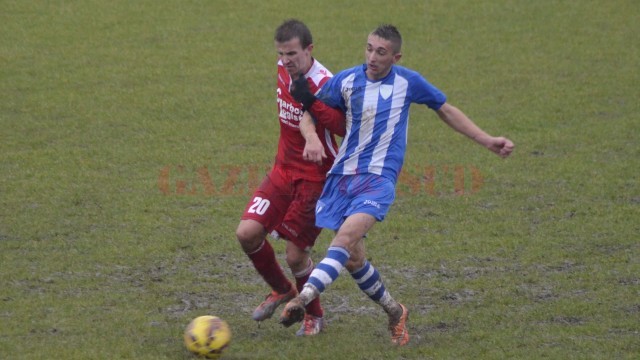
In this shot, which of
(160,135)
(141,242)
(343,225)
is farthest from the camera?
(160,135)

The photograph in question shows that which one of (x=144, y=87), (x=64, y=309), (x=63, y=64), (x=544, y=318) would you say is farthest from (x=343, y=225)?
(x=63, y=64)

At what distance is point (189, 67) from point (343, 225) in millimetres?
9606

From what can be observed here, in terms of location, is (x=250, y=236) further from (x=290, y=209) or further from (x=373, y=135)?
(x=373, y=135)

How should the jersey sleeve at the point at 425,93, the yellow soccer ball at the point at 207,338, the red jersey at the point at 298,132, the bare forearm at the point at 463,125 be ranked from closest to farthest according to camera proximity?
the yellow soccer ball at the point at 207,338 < the bare forearm at the point at 463,125 < the jersey sleeve at the point at 425,93 < the red jersey at the point at 298,132

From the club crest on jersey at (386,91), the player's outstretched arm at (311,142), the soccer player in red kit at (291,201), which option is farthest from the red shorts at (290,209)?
the club crest on jersey at (386,91)

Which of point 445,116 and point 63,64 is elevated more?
point 445,116

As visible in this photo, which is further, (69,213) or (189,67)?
(189,67)

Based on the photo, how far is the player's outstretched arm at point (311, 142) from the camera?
267 inches

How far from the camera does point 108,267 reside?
8875 millimetres

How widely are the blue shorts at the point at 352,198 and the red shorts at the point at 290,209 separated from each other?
35 centimetres

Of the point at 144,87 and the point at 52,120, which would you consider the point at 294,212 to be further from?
the point at 144,87

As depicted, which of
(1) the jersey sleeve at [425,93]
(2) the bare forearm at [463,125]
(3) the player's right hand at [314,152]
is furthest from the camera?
(1) the jersey sleeve at [425,93]

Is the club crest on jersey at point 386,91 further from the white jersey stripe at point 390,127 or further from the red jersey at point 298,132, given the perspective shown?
the red jersey at point 298,132

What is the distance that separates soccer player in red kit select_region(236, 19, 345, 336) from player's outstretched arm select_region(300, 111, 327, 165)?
0.23 metres
